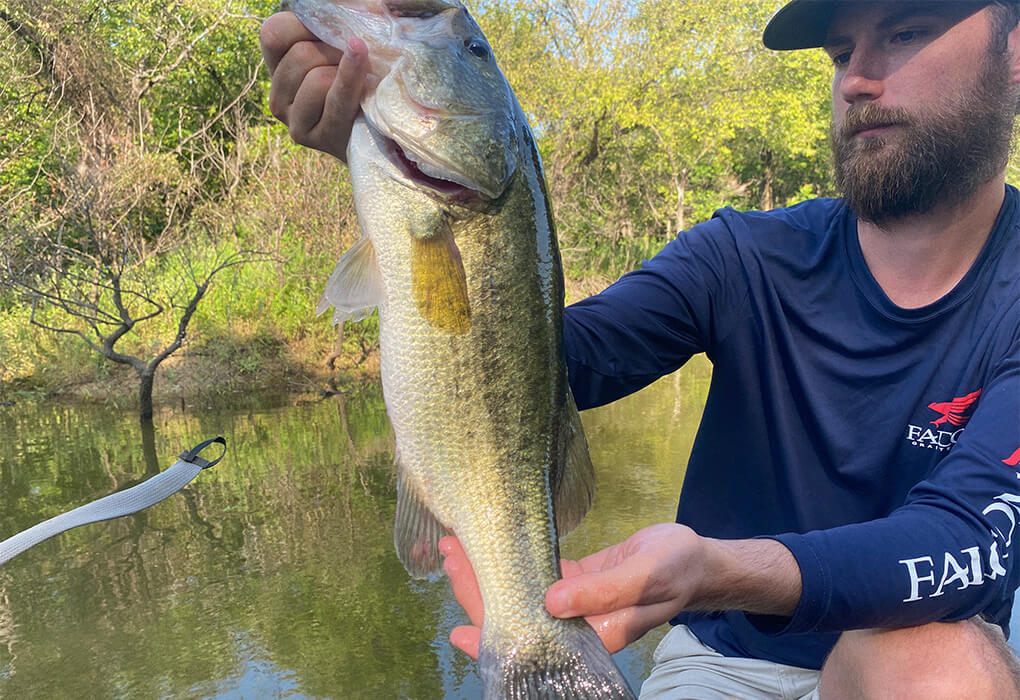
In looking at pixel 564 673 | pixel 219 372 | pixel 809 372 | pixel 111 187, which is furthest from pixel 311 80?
pixel 219 372

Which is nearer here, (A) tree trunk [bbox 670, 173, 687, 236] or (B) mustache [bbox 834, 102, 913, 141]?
(B) mustache [bbox 834, 102, 913, 141]

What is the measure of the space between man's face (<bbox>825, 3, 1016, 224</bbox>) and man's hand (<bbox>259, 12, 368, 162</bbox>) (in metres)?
1.44

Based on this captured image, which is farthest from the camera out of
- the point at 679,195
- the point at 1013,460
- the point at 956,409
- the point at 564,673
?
the point at 679,195

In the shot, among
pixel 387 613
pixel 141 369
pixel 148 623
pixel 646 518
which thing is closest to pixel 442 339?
pixel 387 613

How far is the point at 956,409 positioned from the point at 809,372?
0.37m

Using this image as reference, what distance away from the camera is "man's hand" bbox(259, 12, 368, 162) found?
4.65 ft

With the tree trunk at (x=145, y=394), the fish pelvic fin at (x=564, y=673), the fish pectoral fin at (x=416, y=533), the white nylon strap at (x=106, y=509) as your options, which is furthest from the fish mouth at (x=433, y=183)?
the tree trunk at (x=145, y=394)

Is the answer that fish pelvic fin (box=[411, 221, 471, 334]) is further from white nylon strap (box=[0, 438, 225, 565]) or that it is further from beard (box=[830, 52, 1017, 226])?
beard (box=[830, 52, 1017, 226])

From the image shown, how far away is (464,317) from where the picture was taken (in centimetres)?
138

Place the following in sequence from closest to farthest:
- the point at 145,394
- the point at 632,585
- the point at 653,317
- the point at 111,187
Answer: the point at 632,585 → the point at 653,317 → the point at 145,394 → the point at 111,187

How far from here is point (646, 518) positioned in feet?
16.0

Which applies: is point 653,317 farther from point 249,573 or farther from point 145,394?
point 145,394

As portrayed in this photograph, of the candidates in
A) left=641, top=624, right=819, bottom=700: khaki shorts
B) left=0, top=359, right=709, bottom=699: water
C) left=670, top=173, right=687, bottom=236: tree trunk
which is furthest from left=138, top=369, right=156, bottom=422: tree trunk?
left=670, top=173, right=687, bottom=236: tree trunk

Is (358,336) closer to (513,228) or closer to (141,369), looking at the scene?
(141,369)
